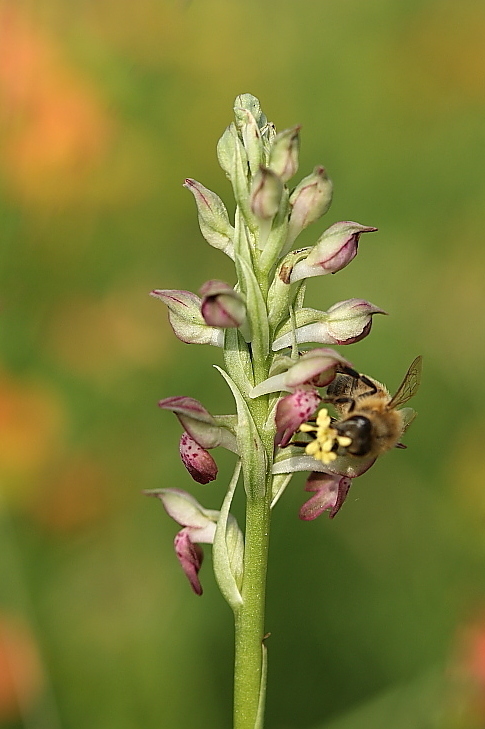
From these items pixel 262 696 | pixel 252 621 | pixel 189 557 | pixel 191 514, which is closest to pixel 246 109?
pixel 191 514

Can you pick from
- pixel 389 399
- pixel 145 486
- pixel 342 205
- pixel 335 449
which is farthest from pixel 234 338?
pixel 342 205

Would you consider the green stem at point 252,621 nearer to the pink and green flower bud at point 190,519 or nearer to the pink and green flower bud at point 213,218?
the pink and green flower bud at point 190,519

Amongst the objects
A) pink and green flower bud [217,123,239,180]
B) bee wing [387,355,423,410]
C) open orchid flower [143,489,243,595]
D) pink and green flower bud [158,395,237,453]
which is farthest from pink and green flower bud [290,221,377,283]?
open orchid flower [143,489,243,595]

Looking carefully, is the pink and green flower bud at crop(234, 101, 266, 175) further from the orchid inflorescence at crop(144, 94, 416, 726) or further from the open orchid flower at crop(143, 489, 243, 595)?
the open orchid flower at crop(143, 489, 243, 595)

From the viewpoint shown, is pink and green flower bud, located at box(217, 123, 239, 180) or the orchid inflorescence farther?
pink and green flower bud, located at box(217, 123, 239, 180)

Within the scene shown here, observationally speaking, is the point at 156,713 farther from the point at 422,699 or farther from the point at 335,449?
the point at 335,449

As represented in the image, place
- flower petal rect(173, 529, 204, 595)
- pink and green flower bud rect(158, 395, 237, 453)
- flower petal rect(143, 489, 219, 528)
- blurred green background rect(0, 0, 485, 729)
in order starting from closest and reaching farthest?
pink and green flower bud rect(158, 395, 237, 453)
flower petal rect(173, 529, 204, 595)
flower petal rect(143, 489, 219, 528)
blurred green background rect(0, 0, 485, 729)

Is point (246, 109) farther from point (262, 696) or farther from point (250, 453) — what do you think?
point (262, 696)
